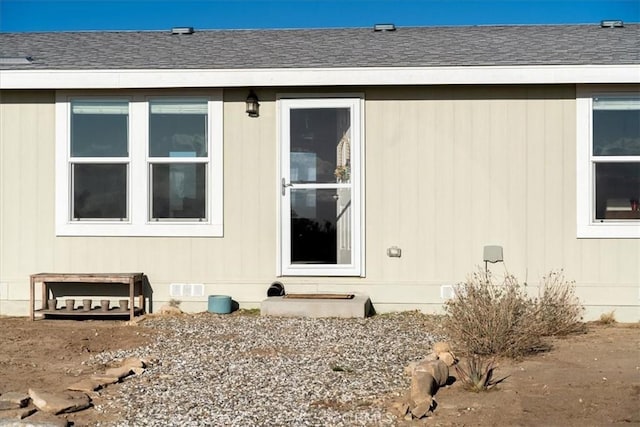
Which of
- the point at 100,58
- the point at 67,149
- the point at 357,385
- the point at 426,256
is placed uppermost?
the point at 100,58

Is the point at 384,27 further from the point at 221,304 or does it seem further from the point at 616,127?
the point at 221,304

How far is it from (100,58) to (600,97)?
585 centimetres

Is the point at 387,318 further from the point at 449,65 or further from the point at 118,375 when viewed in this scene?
the point at 118,375

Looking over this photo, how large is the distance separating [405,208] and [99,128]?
3717 mm

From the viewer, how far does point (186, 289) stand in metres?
8.32

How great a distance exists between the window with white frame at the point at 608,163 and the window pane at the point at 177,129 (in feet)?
Result: 14.2

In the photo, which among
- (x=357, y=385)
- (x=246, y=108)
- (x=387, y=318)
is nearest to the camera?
(x=357, y=385)

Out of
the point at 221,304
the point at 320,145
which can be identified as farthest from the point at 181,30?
the point at 221,304

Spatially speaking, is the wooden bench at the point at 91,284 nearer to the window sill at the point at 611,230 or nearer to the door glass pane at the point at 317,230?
the door glass pane at the point at 317,230

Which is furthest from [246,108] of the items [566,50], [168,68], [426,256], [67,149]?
[566,50]

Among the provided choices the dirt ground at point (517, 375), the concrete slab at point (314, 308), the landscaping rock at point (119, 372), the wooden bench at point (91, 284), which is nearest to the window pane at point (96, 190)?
the wooden bench at point (91, 284)

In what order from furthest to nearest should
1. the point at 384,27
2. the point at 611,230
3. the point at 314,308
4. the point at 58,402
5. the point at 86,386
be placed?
the point at 384,27 < the point at 611,230 < the point at 314,308 < the point at 86,386 < the point at 58,402

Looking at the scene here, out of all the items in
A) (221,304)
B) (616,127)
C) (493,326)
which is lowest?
(221,304)

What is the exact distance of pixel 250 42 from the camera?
9484 mm
